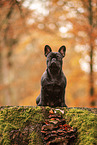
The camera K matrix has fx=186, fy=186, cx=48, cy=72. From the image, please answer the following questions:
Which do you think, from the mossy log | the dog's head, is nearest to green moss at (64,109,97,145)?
the mossy log

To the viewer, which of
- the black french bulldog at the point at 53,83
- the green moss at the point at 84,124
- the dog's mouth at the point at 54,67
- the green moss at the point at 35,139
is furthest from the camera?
the black french bulldog at the point at 53,83

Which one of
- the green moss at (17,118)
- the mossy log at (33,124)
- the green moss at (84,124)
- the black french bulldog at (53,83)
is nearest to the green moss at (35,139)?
the mossy log at (33,124)

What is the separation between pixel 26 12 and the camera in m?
8.58

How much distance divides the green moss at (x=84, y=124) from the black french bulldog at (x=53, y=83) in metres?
0.53

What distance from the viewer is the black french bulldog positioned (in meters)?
3.35

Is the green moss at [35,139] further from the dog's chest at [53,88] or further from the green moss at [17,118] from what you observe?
the dog's chest at [53,88]

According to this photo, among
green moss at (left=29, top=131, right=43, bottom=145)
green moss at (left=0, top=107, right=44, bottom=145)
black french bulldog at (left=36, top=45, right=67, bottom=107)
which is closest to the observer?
green moss at (left=29, top=131, right=43, bottom=145)

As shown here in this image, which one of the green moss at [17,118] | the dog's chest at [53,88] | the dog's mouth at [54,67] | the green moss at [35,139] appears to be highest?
the dog's mouth at [54,67]

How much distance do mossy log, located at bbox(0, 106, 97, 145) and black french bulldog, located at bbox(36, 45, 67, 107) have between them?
360 millimetres

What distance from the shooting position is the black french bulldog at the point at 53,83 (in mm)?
3346

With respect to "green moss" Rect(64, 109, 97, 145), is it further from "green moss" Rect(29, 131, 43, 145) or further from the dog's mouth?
the dog's mouth

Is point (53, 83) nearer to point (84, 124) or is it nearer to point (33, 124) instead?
point (33, 124)

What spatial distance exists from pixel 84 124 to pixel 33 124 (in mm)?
777

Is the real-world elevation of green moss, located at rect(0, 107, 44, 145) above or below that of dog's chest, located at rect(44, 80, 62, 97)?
below
